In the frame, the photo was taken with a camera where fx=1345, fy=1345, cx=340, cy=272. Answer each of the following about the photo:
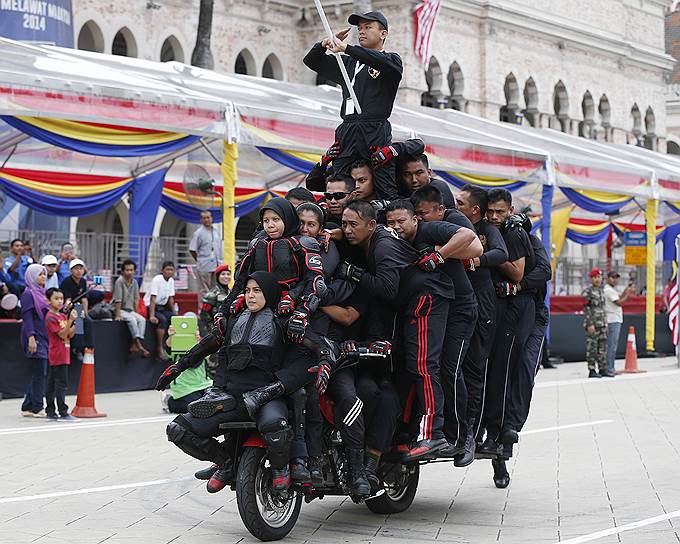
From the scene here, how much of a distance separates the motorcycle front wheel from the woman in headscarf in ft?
24.4

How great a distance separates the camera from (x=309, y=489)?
7590mm

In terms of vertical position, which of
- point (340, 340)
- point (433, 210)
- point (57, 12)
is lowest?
point (340, 340)

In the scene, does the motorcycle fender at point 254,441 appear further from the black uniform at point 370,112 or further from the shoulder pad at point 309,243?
the black uniform at point 370,112

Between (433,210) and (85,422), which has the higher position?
(433,210)

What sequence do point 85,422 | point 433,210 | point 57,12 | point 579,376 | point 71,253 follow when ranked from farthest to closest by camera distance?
1. point 57,12
2. point 579,376
3. point 71,253
4. point 85,422
5. point 433,210

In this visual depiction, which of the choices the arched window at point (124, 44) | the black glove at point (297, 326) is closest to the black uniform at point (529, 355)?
the black glove at point (297, 326)

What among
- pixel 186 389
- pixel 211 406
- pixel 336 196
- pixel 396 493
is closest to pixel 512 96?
pixel 186 389

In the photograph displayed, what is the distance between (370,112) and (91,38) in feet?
102

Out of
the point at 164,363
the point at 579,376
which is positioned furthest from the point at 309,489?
the point at 579,376

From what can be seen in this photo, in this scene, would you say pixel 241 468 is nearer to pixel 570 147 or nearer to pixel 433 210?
pixel 433 210

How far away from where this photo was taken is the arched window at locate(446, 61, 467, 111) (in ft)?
153

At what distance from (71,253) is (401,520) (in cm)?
1115

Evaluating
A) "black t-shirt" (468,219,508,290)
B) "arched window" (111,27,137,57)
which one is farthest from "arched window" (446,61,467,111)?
"black t-shirt" (468,219,508,290)

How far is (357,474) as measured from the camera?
7.81 metres
